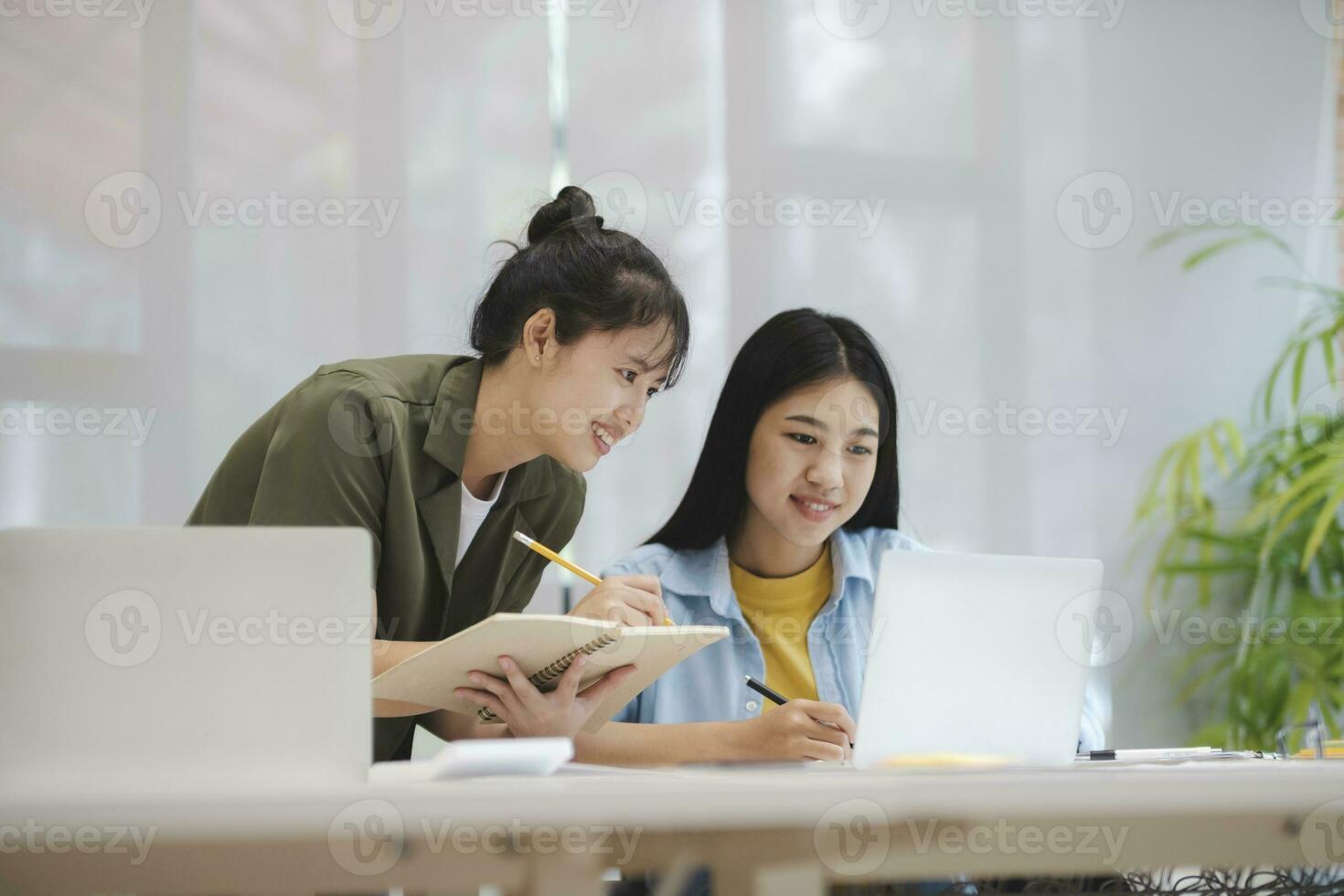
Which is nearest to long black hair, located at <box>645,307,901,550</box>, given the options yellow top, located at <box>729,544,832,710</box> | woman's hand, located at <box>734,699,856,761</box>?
yellow top, located at <box>729,544,832,710</box>

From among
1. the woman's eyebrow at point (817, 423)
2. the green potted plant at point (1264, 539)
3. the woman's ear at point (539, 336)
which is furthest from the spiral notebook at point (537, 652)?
the green potted plant at point (1264, 539)

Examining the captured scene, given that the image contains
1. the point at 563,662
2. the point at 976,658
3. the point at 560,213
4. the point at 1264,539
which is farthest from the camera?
the point at 1264,539

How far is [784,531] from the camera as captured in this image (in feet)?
6.72

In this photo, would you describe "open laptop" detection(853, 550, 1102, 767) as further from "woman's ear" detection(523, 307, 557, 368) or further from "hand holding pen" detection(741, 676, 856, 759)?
"woman's ear" detection(523, 307, 557, 368)

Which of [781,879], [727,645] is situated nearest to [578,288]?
[727,645]

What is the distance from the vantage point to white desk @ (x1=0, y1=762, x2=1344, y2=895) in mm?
761

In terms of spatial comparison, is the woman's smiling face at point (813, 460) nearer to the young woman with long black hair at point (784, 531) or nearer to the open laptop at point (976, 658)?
the young woman with long black hair at point (784, 531)

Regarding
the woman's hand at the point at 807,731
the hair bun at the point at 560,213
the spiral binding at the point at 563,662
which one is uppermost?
the hair bun at the point at 560,213

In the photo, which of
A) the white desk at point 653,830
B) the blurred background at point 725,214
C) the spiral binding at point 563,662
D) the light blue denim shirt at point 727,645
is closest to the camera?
the white desk at point 653,830

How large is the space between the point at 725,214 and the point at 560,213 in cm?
130

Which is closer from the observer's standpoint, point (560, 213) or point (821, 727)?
point (821, 727)

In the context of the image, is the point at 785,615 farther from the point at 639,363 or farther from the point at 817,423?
the point at 639,363

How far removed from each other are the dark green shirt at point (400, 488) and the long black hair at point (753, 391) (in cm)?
22

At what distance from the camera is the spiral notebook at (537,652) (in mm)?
1180
